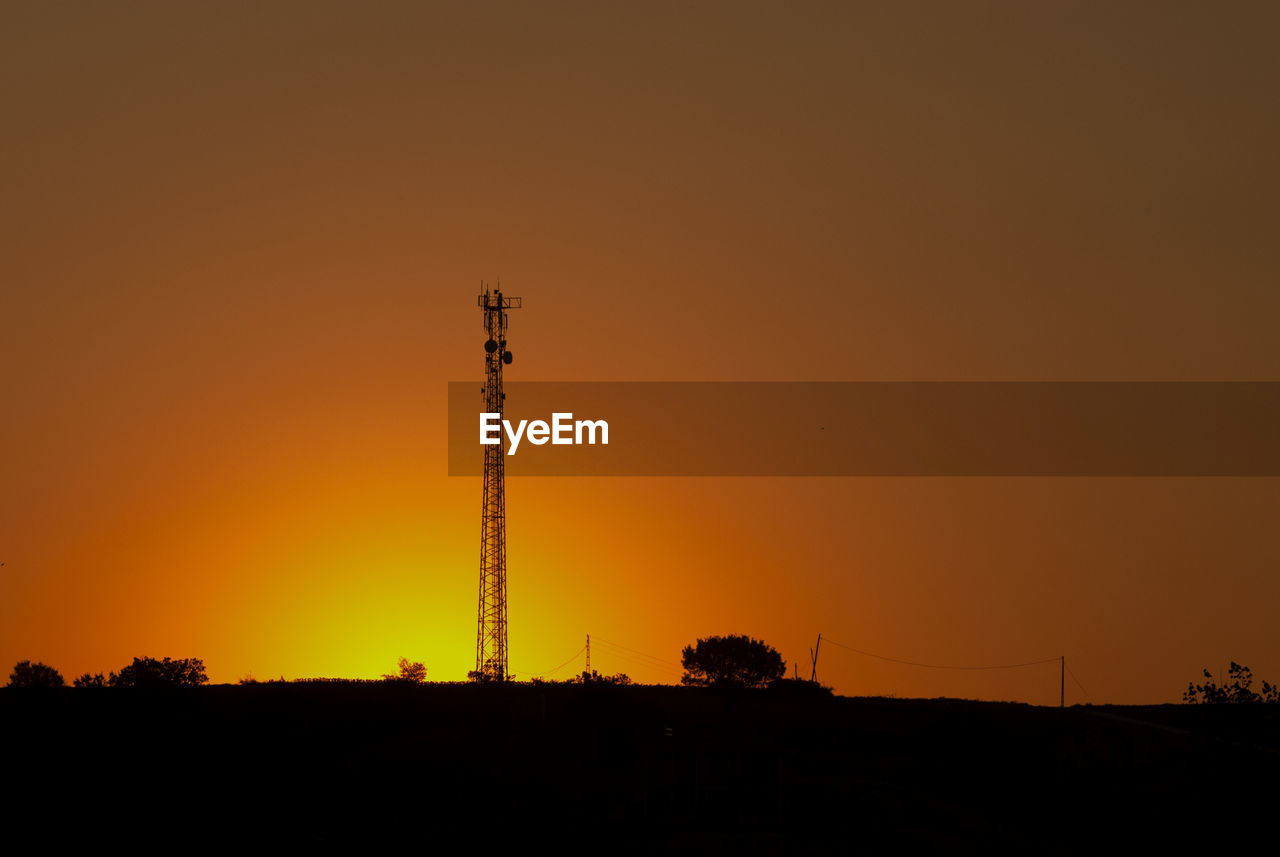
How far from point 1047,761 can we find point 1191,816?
36.5 feet

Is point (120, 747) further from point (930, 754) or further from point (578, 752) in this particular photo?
point (930, 754)

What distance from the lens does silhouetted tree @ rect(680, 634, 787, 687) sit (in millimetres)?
122500

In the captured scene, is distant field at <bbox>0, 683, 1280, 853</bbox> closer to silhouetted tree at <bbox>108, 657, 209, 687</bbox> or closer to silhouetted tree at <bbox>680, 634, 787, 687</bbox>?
silhouetted tree at <bbox>108, 657, 209, 687</bbox>

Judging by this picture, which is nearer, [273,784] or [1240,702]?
[273,784]

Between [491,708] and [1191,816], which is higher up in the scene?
[491,708]

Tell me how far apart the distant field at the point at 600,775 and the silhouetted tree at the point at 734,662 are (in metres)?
57.4

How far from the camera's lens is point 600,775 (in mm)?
49156

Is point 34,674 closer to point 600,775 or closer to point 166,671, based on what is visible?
point 166,671

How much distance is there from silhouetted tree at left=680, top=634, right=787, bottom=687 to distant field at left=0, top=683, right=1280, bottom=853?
188ft

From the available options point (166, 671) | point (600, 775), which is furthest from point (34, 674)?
point (600, 775)

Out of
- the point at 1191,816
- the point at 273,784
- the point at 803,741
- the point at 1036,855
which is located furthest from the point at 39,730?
the point at 1191,816

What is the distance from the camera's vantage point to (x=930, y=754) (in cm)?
6138

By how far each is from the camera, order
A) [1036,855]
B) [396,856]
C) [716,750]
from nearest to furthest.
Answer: [396,856] < [1036,855] < [716,750]

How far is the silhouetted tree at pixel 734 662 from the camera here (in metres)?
122
